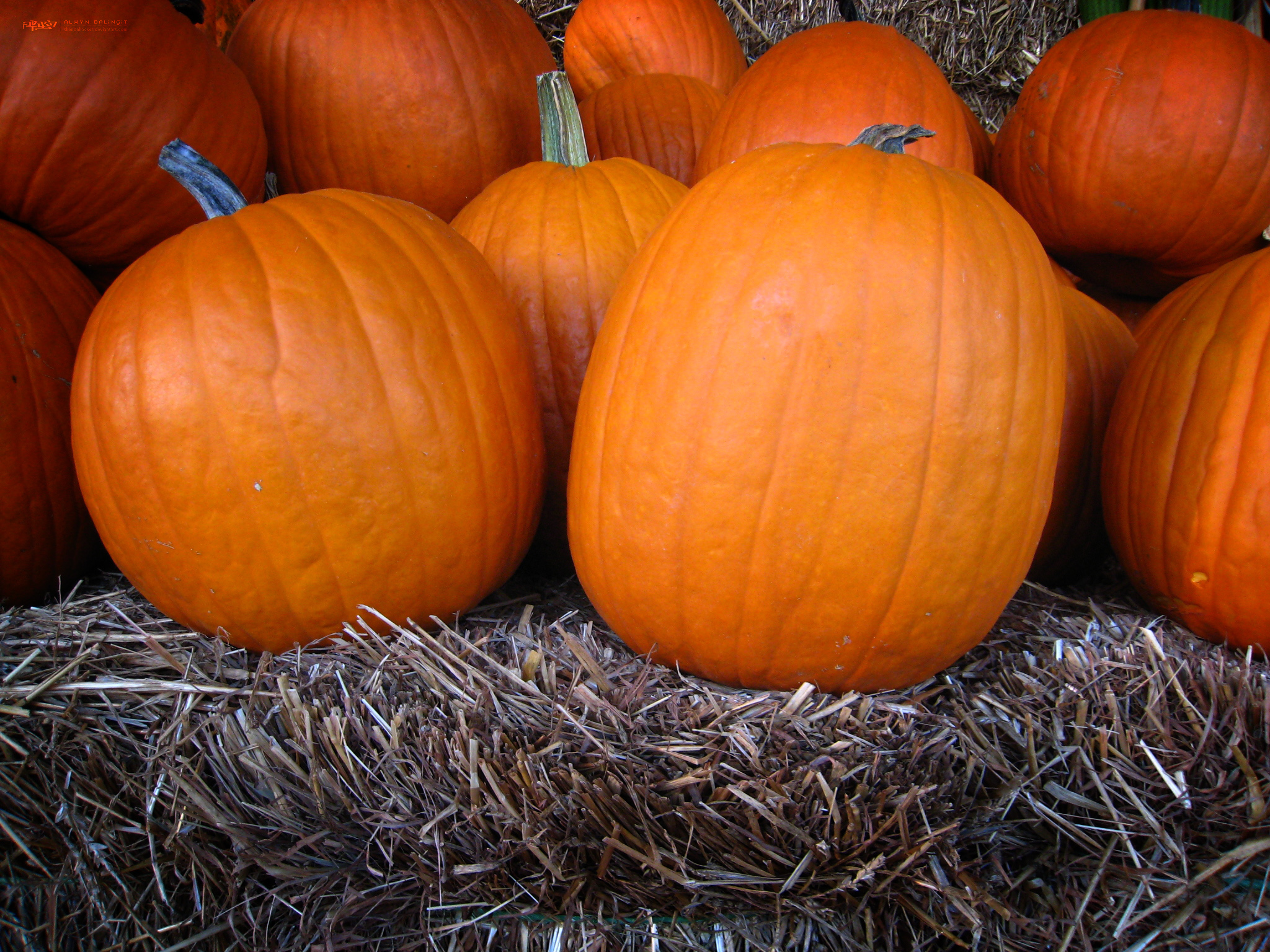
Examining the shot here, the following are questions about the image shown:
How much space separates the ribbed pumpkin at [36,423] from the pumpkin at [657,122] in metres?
1.58

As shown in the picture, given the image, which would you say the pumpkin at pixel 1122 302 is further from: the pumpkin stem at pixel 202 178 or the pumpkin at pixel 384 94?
the pumpkin stem at pixel 202 178

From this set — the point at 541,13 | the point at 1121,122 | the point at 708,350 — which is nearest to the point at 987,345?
the point at 708,350

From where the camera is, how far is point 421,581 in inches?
51.3

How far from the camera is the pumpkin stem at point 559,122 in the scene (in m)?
1.77

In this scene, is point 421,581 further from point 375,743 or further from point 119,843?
point 119,843

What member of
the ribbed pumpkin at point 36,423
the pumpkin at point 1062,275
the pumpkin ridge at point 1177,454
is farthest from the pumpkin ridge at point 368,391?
the pumpkin at point 1062,275

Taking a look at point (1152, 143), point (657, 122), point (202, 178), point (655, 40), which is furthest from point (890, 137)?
point (655, 40)

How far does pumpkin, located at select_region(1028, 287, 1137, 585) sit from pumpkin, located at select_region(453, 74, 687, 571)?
2.84ft

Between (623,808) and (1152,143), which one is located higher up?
(1152,143)

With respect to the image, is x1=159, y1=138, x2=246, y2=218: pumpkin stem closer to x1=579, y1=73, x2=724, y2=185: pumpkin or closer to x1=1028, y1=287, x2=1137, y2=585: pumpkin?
x1=579, y1=73, x2=724, y2=185: pumpkin

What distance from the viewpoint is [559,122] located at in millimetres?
1775

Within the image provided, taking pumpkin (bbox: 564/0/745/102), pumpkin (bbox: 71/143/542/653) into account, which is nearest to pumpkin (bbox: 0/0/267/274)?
pumpkin (bbox: 71/143/542/653)

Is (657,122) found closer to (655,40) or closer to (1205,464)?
(655,40)

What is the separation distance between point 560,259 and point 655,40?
6.21 feet
